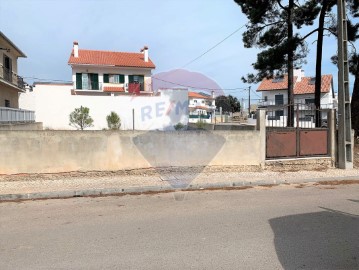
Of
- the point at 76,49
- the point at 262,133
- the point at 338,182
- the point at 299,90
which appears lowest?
the point at 338,182

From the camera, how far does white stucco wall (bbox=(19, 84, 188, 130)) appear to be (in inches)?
1404

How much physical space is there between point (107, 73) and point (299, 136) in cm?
4307

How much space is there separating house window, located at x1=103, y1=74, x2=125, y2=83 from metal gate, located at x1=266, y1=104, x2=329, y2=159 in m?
41.6

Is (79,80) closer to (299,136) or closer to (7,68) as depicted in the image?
(7,68)

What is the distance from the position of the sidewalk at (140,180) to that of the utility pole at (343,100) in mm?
668

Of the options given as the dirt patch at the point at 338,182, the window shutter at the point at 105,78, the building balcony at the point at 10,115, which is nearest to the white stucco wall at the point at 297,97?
the window shutter at the point at 105,78

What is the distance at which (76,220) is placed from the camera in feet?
19.5

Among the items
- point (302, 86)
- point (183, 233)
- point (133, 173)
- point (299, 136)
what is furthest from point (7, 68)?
point (302, 86)

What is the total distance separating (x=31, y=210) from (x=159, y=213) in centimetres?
259

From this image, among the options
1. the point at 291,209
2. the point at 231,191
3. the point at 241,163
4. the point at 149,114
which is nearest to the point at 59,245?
the point at 291,209

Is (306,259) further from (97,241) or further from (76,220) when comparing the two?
(76,220)

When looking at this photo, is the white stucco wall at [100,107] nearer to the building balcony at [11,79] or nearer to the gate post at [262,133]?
the building balcony at [11,79]

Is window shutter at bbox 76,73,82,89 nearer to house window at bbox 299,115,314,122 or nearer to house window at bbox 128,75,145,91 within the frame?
house window at bbox 128,75,145,91

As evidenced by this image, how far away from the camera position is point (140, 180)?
9.54m
